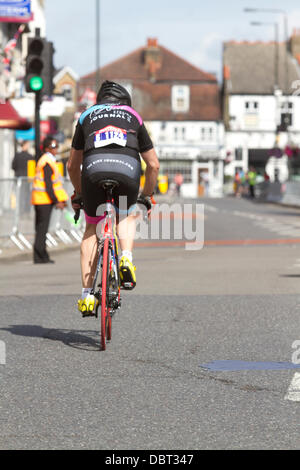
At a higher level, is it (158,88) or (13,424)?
(158,88)

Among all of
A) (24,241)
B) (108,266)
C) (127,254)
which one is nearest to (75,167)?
(127,254)

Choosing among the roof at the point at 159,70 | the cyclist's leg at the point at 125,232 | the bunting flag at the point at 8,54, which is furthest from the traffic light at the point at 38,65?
the roof at the point at 159,70

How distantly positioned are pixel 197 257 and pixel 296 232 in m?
8.78

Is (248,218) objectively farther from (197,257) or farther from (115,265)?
(115,265)

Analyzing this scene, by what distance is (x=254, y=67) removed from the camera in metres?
94.2

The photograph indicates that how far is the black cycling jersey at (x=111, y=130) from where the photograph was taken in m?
7.59

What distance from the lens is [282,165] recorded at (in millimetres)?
91438

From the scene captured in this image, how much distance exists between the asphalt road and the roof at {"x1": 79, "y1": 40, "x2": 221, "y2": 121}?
78932mm

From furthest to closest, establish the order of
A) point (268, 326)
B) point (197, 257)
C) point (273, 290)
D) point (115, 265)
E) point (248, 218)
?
point (248, 218)
point (197, 257)
point (273, 290)
point (268, 326)
point (115, 265)

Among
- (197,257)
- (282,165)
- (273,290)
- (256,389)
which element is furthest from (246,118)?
(256,389)

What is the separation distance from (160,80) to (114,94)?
8613cm

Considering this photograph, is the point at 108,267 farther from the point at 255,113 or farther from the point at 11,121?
the point at 255,113

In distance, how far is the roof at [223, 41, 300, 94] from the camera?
9250 cm

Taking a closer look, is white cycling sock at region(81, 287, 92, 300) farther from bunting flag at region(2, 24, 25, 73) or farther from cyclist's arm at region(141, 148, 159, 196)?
bunting flag at region(2, 24, 25, 73)
